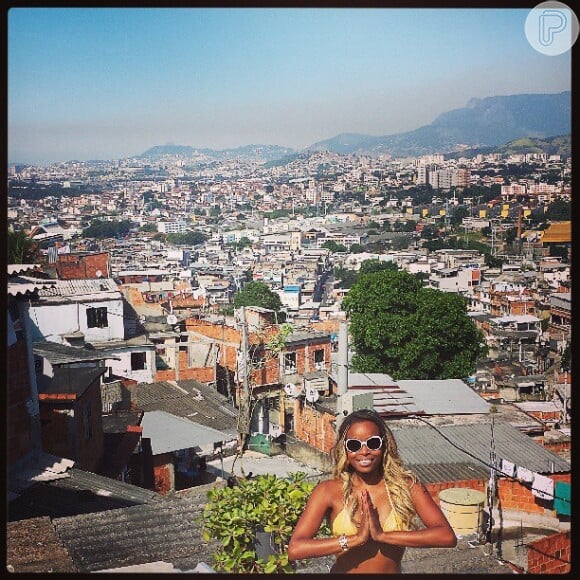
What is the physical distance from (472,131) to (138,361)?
5293mm

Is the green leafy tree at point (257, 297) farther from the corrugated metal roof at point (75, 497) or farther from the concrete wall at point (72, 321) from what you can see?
the corrugated metal roof at point (75, 497)

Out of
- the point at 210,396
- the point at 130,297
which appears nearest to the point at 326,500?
the point at 210,396

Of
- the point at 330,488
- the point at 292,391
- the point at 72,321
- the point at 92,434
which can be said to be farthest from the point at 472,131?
the point at 72,321

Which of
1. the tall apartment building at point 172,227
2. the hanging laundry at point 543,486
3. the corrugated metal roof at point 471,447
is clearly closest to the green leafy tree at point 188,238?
the tall apartment building at point 172,227

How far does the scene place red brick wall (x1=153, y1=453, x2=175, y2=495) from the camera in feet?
15.6

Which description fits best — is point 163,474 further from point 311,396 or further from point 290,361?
point 290,361

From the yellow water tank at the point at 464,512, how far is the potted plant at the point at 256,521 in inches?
37.8

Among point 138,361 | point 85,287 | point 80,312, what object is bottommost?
point 138,361

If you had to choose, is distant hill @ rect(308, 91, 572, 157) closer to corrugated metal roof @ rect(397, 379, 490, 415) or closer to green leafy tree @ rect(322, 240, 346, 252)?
corrugated metal roof @ rect(397, 379, 490, 415)

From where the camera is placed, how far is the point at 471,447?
3967mm

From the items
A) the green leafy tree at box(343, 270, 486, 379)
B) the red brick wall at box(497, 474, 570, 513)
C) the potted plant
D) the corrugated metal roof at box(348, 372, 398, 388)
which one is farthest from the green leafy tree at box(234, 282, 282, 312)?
the potted plant

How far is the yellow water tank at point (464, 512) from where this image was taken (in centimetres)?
252
